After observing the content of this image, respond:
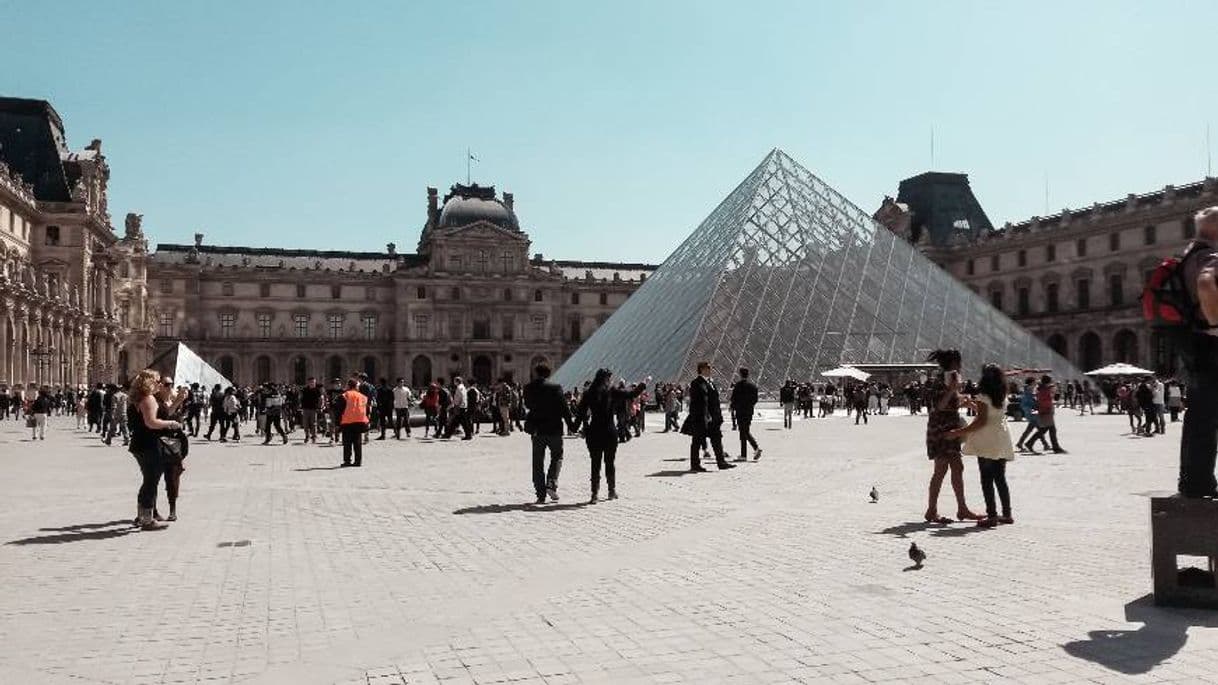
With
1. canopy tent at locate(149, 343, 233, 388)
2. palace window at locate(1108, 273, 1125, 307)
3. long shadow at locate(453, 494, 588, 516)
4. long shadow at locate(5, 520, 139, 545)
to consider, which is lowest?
long shadow at locate(453, 494, 588, 516)

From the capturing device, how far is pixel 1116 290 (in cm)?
5359

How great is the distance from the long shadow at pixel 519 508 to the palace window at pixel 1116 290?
51.7 meters

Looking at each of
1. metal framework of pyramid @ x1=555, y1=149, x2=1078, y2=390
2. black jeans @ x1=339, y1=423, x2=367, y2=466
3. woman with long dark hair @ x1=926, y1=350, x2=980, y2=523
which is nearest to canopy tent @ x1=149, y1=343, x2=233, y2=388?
metal framework of pyramid @ x1=555, y1=149, x2=1078, y2=390

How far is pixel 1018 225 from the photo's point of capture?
61438mm

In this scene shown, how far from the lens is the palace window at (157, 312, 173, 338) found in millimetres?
72000

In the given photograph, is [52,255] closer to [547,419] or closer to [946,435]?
[547,419]

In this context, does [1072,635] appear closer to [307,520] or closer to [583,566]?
[583,566]

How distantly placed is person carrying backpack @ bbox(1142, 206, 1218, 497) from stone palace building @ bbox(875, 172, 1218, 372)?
4558 centimetres

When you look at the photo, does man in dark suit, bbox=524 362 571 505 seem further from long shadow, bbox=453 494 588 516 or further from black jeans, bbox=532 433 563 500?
long shadow, bbox=453 494 588 516

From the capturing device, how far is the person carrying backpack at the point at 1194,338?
15.7 feet

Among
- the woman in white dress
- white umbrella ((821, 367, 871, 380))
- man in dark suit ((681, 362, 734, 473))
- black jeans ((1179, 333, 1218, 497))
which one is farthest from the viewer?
white umbrella ((821, 367, 871, 380))

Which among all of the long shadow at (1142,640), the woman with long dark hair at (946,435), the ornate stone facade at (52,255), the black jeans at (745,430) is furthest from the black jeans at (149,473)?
the ornate stone facade at (52,255)

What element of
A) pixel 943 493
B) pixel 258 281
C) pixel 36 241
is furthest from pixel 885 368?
pixel 258 281

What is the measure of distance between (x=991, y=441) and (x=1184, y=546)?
2.89m
